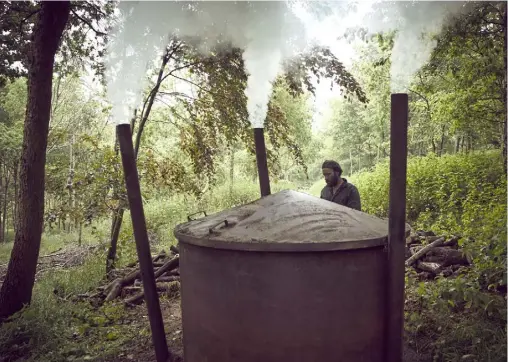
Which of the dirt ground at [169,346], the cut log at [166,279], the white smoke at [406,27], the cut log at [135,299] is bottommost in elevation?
the dirt ground at [169,346]

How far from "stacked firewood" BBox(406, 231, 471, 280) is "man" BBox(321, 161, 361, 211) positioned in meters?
1.86

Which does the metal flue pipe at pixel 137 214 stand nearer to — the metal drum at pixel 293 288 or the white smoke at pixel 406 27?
the metal drum at pixel 293 288

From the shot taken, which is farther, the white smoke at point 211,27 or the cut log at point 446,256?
the cut log at point 446,256

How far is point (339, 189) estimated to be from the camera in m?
4.88

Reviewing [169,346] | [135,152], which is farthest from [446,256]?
[135,152]

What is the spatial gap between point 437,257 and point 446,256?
143 millimetres

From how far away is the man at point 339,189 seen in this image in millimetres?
4805

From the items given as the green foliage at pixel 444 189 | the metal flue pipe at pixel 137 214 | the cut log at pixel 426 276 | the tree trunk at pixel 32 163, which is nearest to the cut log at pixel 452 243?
the green foliage at pixel 444 189

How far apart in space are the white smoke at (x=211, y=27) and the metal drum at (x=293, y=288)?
241cm

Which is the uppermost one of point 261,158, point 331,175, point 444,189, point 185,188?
point 261,158

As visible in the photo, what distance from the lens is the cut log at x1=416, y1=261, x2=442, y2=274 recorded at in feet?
18.9

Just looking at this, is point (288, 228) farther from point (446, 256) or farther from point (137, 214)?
point (446, 256)

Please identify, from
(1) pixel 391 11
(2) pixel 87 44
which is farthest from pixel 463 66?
(2) pixel 87 44

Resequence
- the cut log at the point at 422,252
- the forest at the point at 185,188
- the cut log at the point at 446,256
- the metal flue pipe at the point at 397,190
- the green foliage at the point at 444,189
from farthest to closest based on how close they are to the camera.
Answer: the green foliage at the point at 444,189
the cut log at the point at 422,252
the cut log at the point at 446,256
the forest at the point at 185,188
the metal flue pipe at the point at 397,190
